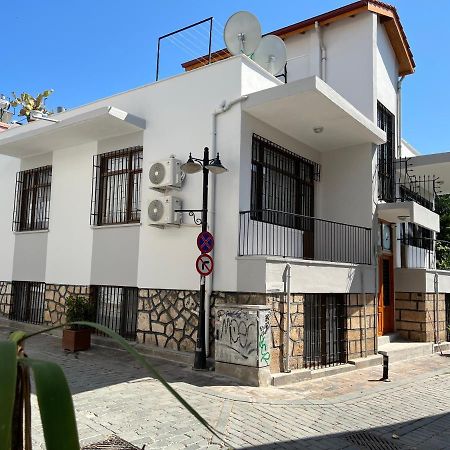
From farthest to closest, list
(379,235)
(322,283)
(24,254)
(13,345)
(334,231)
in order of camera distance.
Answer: (24,254)
(379,235)
(334,231)
(322,283)
(13,345)

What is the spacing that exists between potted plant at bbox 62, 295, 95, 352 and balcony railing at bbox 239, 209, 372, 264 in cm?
442

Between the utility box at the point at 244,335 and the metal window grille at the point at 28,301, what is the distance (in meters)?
6.83

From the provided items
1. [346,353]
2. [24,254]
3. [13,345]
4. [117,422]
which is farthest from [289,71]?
[13,345]

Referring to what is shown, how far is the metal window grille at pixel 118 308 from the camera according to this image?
35.1 feet

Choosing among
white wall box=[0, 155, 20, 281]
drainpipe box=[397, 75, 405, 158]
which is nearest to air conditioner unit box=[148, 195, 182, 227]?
white wall box=[0, 155, 20, 281]

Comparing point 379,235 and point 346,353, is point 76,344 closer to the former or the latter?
point 346,353

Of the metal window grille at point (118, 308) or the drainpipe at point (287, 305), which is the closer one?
the drainpipe at point (287, 305)

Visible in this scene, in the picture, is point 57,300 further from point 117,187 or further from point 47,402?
point 47,402

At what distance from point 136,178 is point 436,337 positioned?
31.0 feet

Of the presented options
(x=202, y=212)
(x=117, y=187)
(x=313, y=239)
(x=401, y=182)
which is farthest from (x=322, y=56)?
(x=202, y=212)

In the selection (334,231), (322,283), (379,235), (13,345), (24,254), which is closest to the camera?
(13,345)

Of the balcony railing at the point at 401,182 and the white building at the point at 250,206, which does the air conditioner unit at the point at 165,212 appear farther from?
the balcony railing at the point at 401,182

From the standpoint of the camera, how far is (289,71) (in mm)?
13773

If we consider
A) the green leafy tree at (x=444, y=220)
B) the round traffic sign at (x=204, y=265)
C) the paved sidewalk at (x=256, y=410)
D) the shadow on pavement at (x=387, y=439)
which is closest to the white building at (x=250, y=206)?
the round traffic sign at (x=204, y=265)
